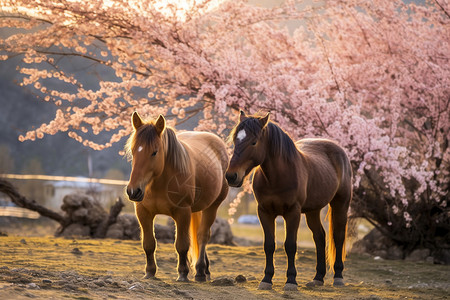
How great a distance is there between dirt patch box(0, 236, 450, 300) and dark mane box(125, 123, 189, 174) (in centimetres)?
126

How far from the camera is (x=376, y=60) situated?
12492mm

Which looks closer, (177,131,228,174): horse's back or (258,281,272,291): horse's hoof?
(258,281,272,291): horse's hoof

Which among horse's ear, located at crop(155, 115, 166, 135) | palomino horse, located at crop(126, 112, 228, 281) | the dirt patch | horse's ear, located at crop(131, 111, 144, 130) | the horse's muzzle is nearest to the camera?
the dirt patch

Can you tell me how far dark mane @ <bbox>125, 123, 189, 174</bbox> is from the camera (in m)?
5.75

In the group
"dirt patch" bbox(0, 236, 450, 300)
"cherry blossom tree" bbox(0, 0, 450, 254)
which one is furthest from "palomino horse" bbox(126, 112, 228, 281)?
"cherry blossom tree" bbox(0, 0, 450, 254)

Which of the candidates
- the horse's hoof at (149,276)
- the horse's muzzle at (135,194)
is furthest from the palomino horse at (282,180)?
the horse's hoof at (149,276)

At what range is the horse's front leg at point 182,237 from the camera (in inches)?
243

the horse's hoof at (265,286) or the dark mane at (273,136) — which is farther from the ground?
the dark mane at (273,136)

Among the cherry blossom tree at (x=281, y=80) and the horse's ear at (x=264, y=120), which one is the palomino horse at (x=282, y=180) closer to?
the horse's ear at (x=264, y=120)

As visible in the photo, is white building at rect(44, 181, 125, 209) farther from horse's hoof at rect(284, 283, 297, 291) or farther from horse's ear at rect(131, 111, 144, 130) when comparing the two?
horse's hoof at rect(284, 283, 297, 291)

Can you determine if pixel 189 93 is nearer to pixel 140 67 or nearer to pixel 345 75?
pixel 140 67

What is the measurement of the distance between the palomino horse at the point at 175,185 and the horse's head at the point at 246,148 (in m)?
0.72

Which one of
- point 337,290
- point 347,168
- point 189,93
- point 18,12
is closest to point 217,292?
point 337,290

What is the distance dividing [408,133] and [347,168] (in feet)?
20.4
